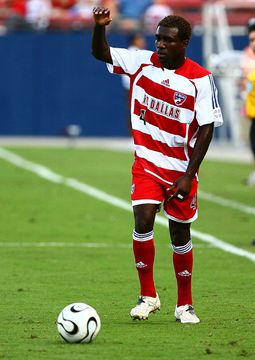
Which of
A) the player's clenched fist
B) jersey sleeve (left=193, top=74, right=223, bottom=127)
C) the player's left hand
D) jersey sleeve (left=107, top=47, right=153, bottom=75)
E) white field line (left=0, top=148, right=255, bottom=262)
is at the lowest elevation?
white field line (left=0, top=148, right=255, bottom=262)

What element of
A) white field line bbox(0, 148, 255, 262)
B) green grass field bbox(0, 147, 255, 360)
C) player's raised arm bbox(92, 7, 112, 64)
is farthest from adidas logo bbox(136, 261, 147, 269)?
white field line bbox(0, 148, 255, 262)

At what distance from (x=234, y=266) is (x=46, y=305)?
2.76m

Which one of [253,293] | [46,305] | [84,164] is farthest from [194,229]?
[84,164]

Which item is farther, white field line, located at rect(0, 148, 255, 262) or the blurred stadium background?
the blurred stadium background

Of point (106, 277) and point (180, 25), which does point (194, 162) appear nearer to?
point (180, 25)

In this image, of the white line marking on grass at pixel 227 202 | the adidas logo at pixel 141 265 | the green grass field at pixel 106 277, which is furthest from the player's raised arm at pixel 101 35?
the white line marking on grass at pixel 227 202

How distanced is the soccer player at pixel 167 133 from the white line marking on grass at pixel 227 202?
7.51 meters

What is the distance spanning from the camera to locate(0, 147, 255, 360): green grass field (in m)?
7.34

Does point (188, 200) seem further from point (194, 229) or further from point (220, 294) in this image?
point (194, 229)

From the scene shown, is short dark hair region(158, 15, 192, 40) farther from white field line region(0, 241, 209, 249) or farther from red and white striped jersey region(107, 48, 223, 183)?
white field line region(0, 241, 209, 249)

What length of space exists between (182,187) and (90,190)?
1045cm

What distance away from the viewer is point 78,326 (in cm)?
730

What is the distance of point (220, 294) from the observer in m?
9.53

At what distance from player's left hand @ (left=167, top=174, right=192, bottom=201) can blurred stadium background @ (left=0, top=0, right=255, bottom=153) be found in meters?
22.7
